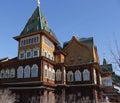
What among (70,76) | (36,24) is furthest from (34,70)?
(36,24)

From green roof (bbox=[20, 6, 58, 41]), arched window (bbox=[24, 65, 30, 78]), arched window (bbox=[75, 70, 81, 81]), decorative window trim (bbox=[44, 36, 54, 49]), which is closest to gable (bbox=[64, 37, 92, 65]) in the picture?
arched window (bbox=[75, 70, 81, 81])

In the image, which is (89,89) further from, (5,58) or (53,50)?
(5,58)

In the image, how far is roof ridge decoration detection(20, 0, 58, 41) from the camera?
1424 inches

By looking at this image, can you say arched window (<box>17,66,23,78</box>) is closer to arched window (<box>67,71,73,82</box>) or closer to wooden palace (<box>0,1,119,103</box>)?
wooden palace (<box>0,1,119,103</box>)

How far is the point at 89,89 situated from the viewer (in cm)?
3353

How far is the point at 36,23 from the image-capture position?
3709 centimetres

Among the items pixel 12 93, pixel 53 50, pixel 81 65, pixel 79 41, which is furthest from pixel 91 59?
pixel 12 93

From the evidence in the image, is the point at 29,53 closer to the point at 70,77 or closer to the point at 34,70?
the point at 34,70

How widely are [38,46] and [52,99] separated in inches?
408

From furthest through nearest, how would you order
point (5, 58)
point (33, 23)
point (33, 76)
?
point (5, 58) → point (33, 23) → point (33, 76)

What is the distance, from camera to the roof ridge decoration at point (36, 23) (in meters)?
36.2

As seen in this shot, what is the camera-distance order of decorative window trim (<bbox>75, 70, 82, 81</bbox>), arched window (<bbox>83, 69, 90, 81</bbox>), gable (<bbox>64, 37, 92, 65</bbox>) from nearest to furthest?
arched window (<bbox>83, 69, 90, 81</bbox>), decorative window trim (<bbox>75, 70, 82, 81</bbox>), gable (<bbox>64, 37, 92, 65</bbox>)

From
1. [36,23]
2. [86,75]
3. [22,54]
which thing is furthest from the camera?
[36,23]

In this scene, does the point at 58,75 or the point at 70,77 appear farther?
the point at 70,77
